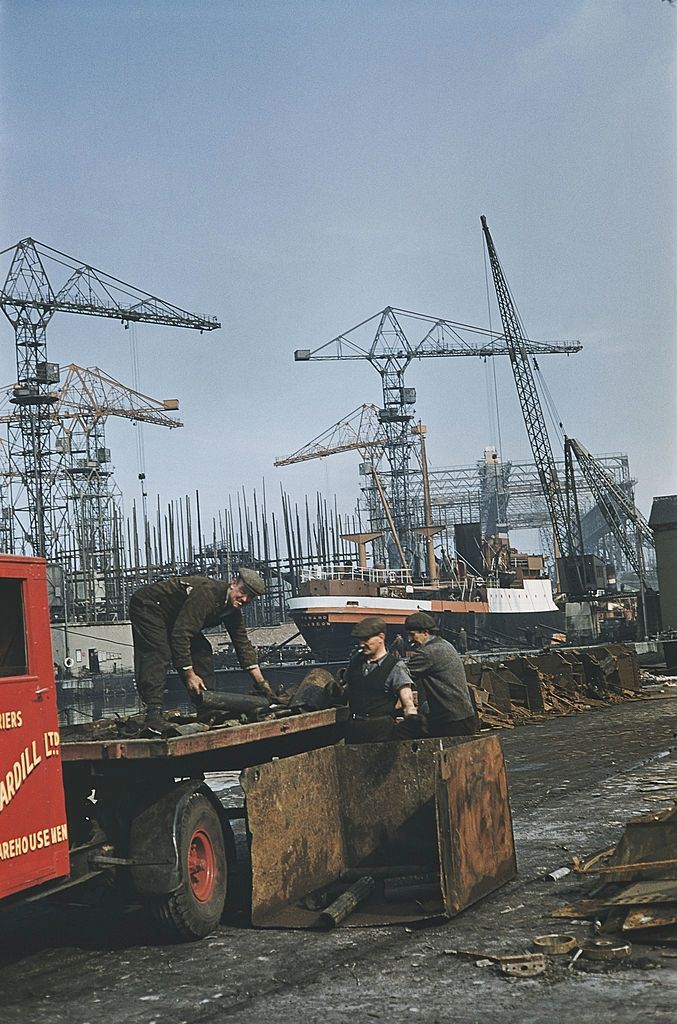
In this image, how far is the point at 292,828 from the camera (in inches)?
312

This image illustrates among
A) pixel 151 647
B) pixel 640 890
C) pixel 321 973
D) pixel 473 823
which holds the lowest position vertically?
pixel 321 973

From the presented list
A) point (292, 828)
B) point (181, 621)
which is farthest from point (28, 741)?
point (181, 621)

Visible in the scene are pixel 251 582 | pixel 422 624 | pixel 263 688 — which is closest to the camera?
pixel 251 582

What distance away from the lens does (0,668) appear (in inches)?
258

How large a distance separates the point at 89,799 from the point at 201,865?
873mm

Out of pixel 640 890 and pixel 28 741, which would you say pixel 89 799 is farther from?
pixel 640 890

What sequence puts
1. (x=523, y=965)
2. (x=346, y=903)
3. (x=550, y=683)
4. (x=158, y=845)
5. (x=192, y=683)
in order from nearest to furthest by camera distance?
(x=523, y=965) < (x=158, y=845) < (x=346, y=903) < (x=192, y=683) < (x=550, y=683)

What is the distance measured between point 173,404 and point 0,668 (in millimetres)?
88437

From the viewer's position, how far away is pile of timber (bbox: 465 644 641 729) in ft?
72.4

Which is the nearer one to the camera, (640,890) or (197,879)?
(640,890)

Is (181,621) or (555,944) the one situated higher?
(181,621)

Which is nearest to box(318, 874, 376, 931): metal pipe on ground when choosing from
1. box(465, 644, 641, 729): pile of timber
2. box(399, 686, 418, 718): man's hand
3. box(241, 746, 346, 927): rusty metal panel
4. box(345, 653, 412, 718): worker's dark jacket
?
box(241, 746, 346, 927): rusty metal panel

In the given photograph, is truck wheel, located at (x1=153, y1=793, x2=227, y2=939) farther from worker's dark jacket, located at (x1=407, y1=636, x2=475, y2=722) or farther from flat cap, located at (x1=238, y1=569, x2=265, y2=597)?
worker's dark jacket, located at (x1=407, y1=636, x2=475, y2=722)

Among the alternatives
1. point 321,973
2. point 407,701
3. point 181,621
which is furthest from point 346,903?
point 181,621
